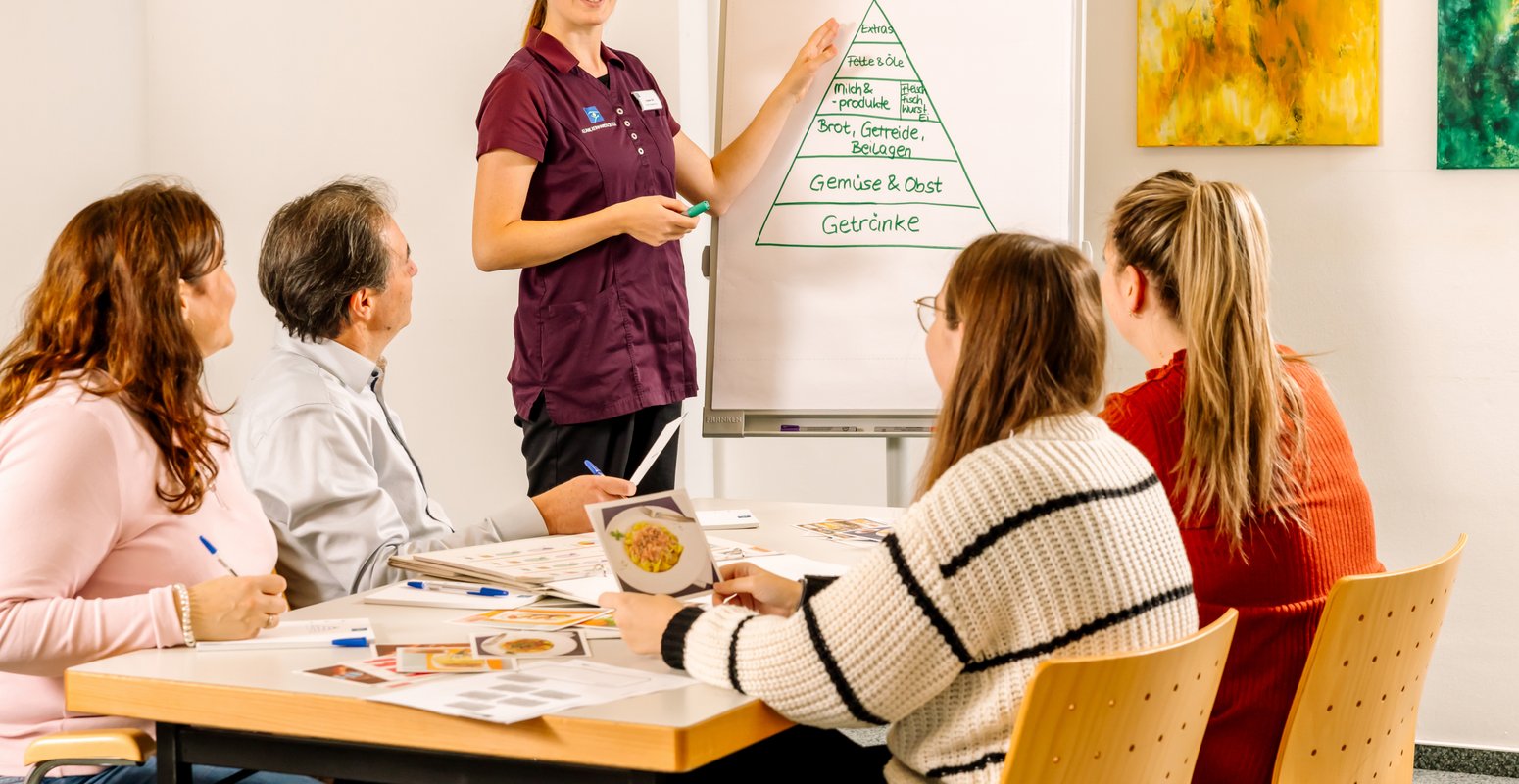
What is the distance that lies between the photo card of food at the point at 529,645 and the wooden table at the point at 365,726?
0.03 metres

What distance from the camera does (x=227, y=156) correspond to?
3.98m

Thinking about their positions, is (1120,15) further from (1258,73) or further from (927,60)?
(927,60)

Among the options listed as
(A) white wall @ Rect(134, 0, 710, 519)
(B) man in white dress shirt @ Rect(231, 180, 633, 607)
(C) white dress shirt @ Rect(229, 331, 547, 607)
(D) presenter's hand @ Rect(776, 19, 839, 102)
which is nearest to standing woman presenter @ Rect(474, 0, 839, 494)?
(D) presenter's hand @ Rect(776, 19, 839, 102)

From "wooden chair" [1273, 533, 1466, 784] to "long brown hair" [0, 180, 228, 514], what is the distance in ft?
4.20

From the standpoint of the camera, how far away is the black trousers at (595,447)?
2.77 metres

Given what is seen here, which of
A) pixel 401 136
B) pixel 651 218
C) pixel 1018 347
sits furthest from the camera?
pixel 401 136

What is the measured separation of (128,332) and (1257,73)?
2656 mm

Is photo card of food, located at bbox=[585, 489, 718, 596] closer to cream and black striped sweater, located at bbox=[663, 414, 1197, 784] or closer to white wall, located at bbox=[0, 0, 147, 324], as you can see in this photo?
cream and black striped sweater, located at bbox=[663, 414, 1197, 784]

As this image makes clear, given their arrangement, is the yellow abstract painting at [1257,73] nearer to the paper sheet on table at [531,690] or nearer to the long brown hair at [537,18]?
the long brown hair at [537,18]

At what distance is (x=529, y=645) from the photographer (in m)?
1.44

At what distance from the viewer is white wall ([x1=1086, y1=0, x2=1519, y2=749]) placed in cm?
317

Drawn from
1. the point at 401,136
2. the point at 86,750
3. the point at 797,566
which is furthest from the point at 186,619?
the point at 401,136

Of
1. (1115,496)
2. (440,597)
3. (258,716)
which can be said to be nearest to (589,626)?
(440,597)

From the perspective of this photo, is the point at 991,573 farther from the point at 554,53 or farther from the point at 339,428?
the point at 554,53
